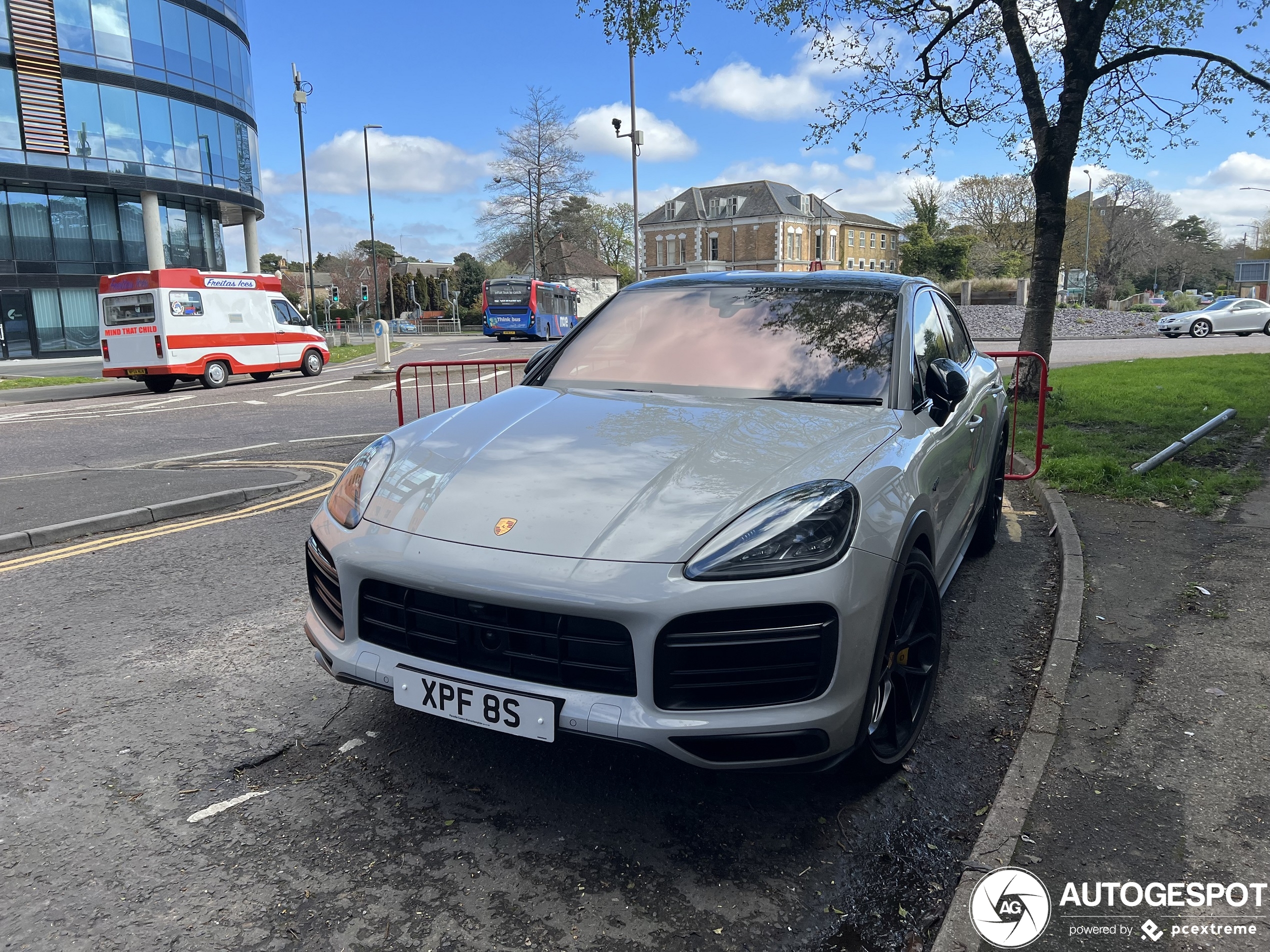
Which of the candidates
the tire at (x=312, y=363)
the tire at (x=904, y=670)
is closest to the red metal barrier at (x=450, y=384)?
the tire at (x=312, y=363)

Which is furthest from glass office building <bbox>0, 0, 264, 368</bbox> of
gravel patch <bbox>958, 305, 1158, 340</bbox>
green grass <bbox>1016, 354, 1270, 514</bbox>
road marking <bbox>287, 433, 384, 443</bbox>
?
green grass <bbox>1016, 354, 1270, 514</bbox>

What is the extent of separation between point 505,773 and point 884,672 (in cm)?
130

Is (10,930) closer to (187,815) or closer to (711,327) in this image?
(187,815)

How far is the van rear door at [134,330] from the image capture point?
20.4m

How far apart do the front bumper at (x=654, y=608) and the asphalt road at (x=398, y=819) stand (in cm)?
17

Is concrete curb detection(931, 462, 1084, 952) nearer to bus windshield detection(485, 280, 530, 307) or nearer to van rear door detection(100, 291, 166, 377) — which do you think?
van rear door detection(100, 291, 166, 377)

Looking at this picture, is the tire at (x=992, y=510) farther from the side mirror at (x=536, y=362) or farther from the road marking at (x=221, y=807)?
the road marking at (x=221, y=807)

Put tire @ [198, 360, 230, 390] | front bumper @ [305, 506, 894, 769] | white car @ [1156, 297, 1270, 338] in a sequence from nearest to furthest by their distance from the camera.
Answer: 1. front bumper @ [305, 506, 894, 769]
2. tire @ [198, 360, 230, 390]
3. white car @ [1156, 297, 1270, 338]

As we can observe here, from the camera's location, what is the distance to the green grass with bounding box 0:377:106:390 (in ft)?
71.1

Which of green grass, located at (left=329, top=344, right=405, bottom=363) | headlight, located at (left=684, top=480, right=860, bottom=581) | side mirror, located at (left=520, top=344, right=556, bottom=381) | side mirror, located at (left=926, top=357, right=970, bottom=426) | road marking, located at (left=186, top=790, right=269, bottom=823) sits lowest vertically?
road marking, located at (left=186, top=790, right=269, bottom=823)

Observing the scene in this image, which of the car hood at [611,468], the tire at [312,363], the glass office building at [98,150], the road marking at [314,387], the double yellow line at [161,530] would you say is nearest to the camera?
the car hood at [611,468]

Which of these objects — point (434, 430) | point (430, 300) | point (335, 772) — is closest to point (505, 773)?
point (335, 772)

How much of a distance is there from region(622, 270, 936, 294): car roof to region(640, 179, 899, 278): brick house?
75.9m

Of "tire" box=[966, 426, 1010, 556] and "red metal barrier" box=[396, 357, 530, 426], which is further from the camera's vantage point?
"red metal barrier" box=[396, 357, 530, 426]
